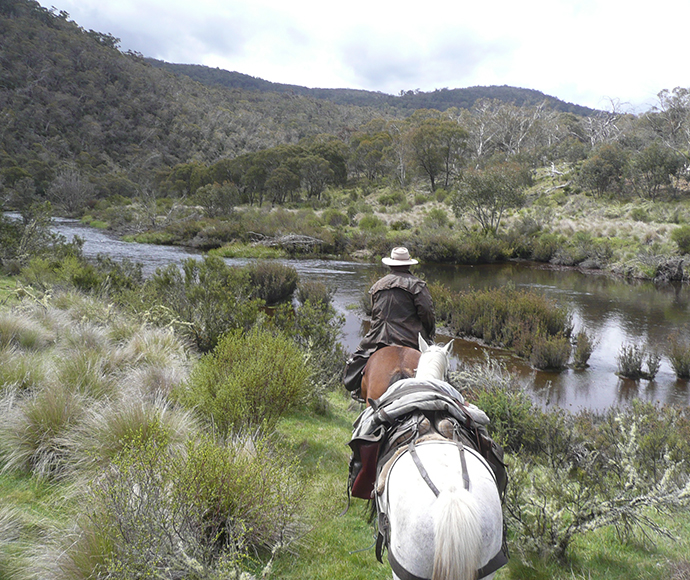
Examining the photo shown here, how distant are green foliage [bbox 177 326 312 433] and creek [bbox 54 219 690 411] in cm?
319

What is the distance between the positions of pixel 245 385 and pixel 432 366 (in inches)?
80.6

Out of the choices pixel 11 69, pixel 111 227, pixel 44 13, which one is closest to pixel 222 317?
pixel 111 227

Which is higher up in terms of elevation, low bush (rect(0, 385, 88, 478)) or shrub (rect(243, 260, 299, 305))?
low bush (rect(0, 385, 88, 478))

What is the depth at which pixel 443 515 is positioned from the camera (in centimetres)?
156

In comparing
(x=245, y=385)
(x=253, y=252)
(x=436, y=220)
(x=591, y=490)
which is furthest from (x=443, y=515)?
(x=436, y=220)

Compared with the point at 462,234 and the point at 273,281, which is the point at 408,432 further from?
the point at 462,234

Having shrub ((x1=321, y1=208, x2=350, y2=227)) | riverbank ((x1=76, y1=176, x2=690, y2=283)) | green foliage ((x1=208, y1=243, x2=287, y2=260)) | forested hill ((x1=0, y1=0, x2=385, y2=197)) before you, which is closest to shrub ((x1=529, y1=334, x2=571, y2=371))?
riverbank ((x1=76, y1=176, x2=690, y2=283))

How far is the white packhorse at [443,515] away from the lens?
1.55 metres

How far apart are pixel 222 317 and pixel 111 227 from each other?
27.9 metres

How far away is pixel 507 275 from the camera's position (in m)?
19.4

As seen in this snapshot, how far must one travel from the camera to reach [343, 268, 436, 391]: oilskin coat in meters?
4.28

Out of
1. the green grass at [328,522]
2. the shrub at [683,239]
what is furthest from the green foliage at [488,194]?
the green grass at [328,522]

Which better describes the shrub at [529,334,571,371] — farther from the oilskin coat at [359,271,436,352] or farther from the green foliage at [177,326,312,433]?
the green foliage at [177,326,312,433]

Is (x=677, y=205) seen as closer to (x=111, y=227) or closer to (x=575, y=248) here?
(x=575, y=248)
